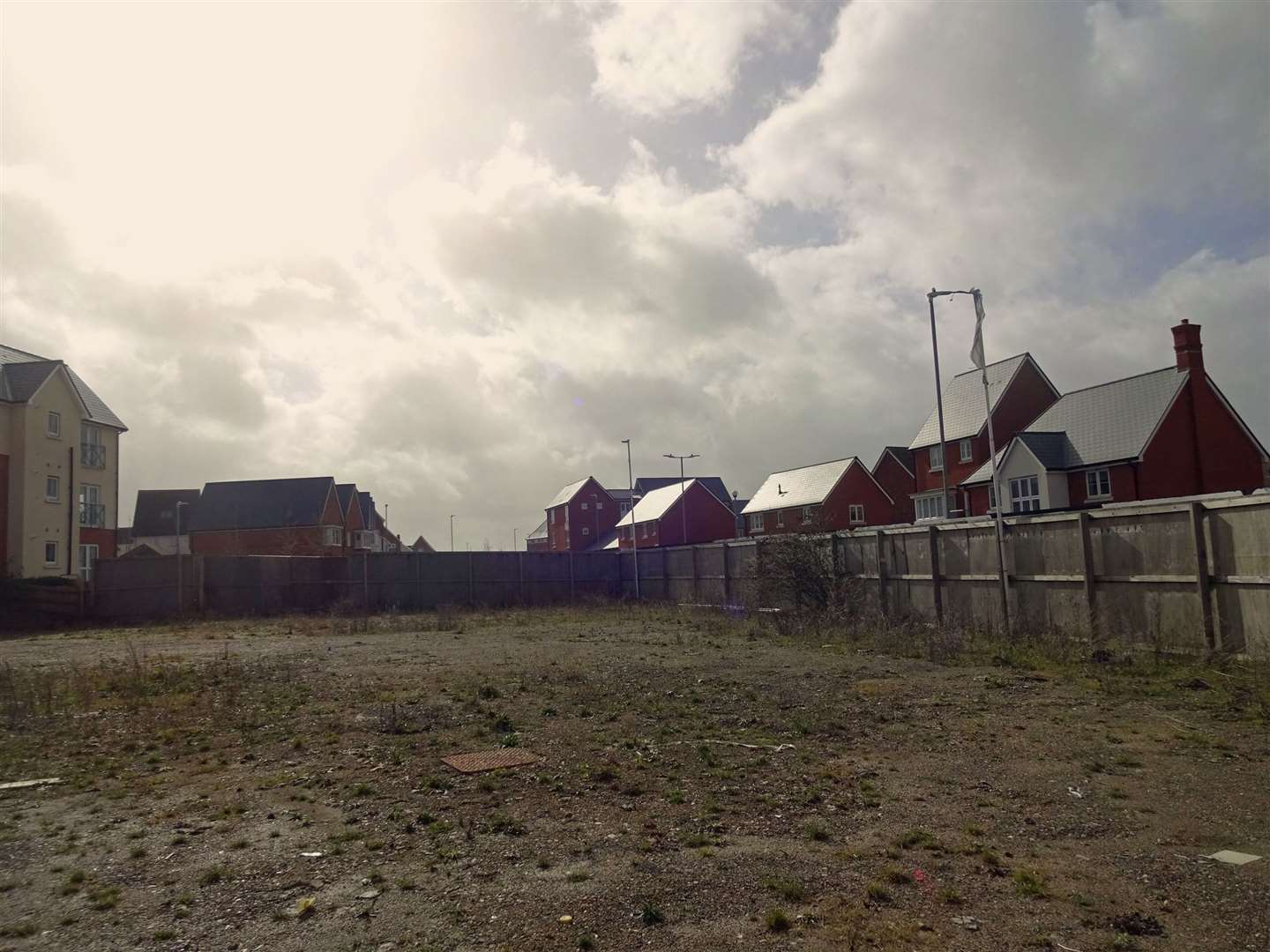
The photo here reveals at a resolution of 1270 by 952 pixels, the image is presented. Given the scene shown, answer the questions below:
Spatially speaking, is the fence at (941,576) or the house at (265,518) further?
the house at (265,518)

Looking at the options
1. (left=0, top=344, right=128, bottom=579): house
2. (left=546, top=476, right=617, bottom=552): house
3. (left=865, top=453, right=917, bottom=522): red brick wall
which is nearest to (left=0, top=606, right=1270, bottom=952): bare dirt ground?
(left=0, top=344, right=128, bottom=579): house

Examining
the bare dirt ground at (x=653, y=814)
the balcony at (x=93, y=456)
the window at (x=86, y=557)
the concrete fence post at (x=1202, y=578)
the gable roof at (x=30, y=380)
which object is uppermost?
the gable roof at (x=30, y=380)

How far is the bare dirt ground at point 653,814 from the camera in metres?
4.52

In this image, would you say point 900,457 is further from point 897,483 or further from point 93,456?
point 93,456

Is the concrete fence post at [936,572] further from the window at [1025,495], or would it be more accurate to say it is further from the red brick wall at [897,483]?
the red brick wall at [897,483]

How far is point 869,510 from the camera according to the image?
53.7 m

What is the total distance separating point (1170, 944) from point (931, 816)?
7.34 ft

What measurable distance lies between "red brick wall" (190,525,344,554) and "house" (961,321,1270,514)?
161ft

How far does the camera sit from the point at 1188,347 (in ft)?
111

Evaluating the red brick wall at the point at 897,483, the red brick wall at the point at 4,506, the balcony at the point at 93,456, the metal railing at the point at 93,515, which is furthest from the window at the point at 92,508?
the red brick wall at the point at 897,483

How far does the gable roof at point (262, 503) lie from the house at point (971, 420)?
43724mm

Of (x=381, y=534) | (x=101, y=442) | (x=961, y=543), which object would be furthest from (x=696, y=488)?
(x=381, y=534)

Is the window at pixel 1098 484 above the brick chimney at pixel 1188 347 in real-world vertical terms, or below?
below

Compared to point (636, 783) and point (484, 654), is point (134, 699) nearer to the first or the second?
point (484, 654)
